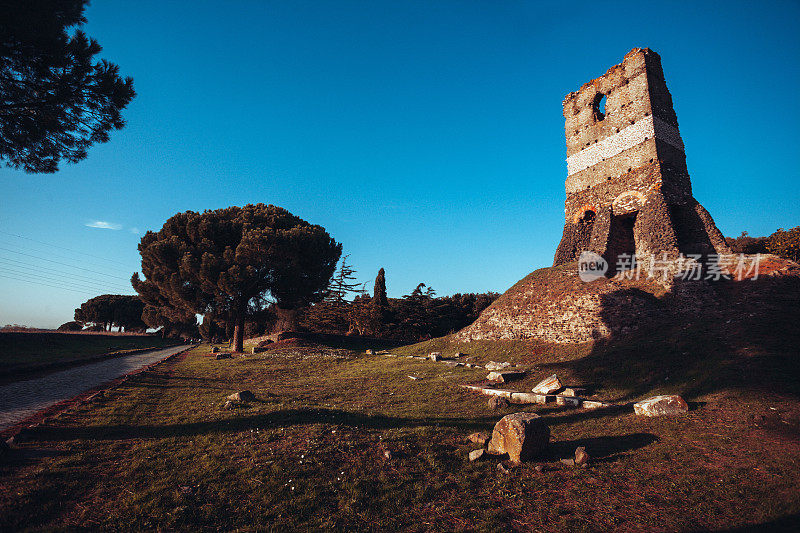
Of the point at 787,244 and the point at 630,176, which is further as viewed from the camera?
the point at 787,244

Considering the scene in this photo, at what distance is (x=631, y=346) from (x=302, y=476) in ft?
44.7

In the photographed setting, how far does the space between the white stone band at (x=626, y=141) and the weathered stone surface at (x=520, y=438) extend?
2086 centimetres

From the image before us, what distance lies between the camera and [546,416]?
9094mm

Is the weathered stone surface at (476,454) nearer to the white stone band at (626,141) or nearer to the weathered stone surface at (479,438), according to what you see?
the weathered stone surface at (479,438)

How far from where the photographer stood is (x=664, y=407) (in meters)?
8.25

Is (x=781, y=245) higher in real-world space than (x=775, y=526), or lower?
higher

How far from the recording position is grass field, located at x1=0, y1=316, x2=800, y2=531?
4.53m

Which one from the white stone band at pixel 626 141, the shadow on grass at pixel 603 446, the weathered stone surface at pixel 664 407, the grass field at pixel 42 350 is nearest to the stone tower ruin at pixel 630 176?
the white stone band at pixel 626 141

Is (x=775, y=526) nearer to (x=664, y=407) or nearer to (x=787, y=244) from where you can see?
(x=664, y=407)

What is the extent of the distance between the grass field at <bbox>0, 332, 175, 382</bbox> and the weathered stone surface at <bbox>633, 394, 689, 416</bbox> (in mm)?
22109

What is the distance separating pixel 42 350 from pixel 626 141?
139 ft

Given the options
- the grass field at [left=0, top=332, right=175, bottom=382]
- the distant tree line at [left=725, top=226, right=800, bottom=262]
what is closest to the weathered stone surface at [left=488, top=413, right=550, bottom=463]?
the grass field at [left=0, top=332, right=175, bottom=382]

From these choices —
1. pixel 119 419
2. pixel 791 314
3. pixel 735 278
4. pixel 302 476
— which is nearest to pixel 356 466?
pixel 302 476

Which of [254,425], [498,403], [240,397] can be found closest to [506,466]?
[498,403]
